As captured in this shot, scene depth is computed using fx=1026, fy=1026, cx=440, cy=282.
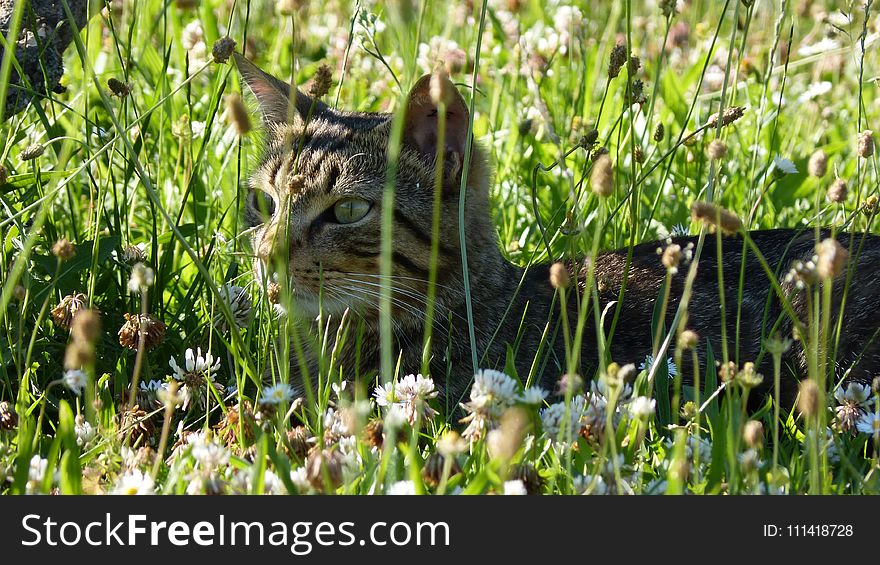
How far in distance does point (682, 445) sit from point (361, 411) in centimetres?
65

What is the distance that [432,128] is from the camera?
3307 mm

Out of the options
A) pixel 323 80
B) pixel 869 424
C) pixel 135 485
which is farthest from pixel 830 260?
pixel 135 485

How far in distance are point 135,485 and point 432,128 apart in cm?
162

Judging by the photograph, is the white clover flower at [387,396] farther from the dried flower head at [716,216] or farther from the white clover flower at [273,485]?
the dried flower head at [716,216]

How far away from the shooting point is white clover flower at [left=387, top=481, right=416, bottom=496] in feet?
6.81

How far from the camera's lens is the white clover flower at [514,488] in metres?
2.08

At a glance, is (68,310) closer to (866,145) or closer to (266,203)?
(266,203)

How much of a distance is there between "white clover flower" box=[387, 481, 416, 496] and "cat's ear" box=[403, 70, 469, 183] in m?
1.33

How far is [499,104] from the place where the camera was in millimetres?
5246

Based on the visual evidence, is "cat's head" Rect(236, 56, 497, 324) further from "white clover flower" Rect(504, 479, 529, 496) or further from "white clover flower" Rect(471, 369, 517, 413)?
"white clover flower" Rect(504, 479, 529, 496)

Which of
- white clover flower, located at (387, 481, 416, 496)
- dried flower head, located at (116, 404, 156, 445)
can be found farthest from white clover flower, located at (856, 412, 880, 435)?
dried flower head, located at (116, 404, 156, 445)

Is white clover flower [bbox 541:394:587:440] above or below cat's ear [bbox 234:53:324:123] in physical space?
below
